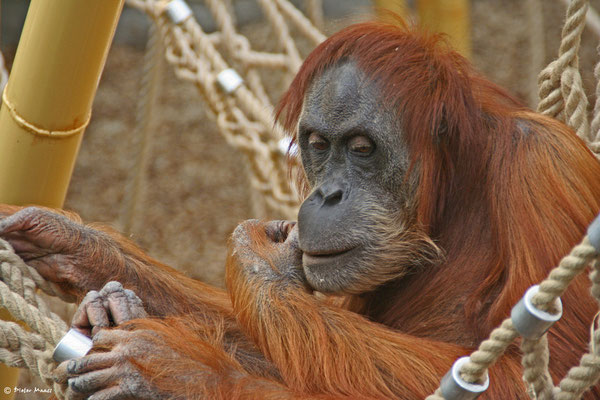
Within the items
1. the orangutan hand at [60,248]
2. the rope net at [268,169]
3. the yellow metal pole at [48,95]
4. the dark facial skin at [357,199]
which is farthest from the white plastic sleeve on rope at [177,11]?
the dark facial skin at [357,199]

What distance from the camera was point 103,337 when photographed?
2.92 metres

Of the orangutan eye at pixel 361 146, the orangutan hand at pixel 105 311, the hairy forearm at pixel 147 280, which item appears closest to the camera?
the orangutan hand at pixel 105 311

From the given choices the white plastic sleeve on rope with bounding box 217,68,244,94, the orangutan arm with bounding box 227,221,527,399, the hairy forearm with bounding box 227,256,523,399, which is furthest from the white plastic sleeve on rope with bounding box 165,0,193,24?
the hairy forearm with bounding box 227,256,523,399

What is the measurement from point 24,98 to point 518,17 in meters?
9.70

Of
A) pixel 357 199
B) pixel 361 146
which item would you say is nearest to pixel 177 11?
pixel 361 146

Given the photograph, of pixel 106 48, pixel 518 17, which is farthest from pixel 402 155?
pixel 518 17

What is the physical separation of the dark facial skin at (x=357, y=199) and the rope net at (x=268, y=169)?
2.43 ft

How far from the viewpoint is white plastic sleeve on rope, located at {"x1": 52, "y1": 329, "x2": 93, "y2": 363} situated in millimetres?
2793

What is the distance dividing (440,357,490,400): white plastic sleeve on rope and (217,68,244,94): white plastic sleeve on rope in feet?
11.1

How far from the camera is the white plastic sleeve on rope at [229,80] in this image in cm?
510

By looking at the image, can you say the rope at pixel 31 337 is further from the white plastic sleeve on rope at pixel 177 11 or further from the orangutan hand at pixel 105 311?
the white plastic sleeve on rope at pixel 177 11

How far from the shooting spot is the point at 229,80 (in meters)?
5.10

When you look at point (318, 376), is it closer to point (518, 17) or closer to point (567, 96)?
point (567, 96)

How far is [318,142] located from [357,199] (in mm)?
307
